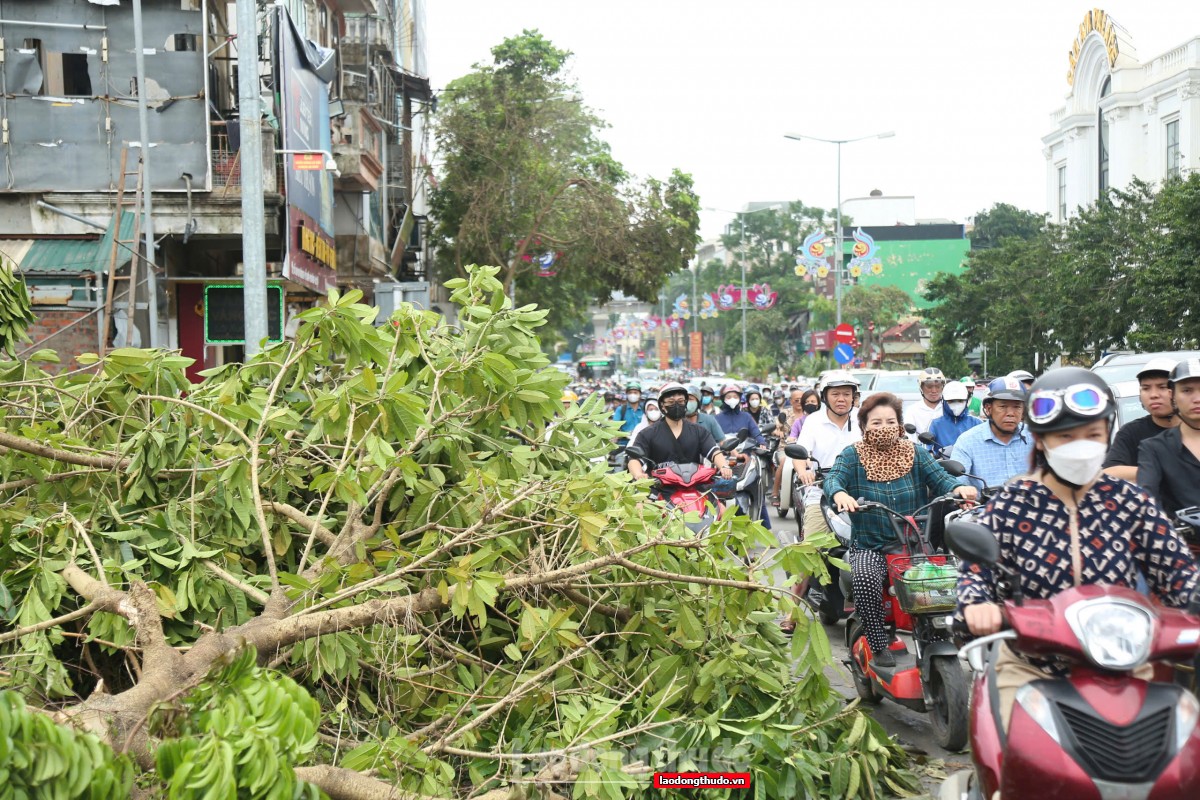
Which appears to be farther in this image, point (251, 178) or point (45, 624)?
point (251, 178)

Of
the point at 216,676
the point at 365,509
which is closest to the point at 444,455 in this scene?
the point at 365,509

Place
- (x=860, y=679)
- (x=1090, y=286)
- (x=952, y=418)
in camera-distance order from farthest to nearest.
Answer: (x=1090, y=286) → (x=952, y=418) → (x=860, y=679)

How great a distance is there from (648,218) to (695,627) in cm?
2931

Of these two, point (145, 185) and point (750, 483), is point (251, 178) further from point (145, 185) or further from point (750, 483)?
point (750, 483)

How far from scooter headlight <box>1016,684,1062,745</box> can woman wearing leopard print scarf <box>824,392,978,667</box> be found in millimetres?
3293

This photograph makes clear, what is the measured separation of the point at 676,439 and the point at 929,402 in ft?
13.4

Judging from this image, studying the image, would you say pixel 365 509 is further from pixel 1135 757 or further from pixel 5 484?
pixel 1135 757

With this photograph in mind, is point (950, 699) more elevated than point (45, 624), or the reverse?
point (45, 624)

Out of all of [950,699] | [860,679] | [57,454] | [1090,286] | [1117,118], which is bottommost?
[860,679]

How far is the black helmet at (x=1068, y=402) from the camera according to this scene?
136 inches

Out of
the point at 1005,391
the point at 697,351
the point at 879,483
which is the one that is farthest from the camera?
the point at 697,351

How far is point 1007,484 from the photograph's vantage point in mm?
3773

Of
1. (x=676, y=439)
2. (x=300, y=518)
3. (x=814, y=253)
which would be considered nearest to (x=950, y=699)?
(x=300, y=518)

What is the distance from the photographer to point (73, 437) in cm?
605
